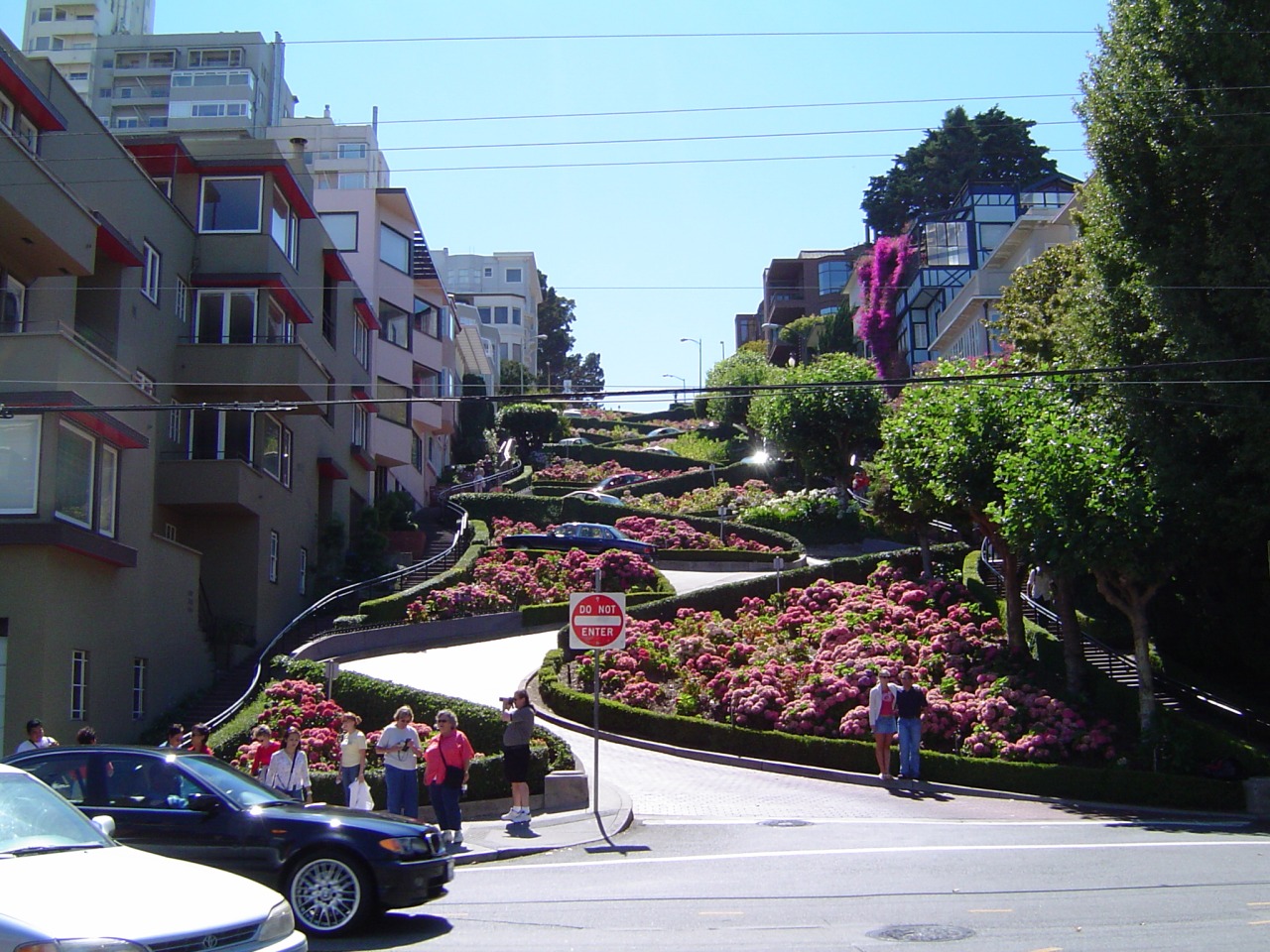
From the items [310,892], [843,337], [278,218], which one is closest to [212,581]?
[278,218]

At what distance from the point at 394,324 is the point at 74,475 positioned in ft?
98.9

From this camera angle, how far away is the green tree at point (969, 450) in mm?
26281

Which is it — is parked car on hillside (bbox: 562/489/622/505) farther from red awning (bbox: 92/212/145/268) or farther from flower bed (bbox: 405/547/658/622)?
red awning (bbox: 92/212/145/268)

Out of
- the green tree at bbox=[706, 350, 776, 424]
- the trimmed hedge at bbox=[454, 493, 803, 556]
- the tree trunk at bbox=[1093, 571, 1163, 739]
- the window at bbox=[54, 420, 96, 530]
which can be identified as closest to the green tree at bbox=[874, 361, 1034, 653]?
the tree trunk at bbox=[1093, 571, 1163, 739]

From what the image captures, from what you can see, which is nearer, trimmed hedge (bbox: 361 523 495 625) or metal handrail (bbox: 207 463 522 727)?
metal handrail (bbox: 207 463 522 727)

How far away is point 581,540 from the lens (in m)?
43.5

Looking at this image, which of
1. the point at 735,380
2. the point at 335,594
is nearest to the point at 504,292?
the point at 735,380

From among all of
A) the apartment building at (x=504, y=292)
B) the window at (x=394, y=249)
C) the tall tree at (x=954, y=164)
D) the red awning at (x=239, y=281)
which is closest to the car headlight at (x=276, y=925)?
the red awning at (x=239, y=281)

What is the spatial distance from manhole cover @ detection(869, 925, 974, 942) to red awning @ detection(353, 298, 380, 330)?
1409 inches

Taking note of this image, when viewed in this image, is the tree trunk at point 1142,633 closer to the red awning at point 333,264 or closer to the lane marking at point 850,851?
the lane marking at point 850,851

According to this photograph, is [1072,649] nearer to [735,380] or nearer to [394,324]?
[394,324]

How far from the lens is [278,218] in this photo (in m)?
33.0

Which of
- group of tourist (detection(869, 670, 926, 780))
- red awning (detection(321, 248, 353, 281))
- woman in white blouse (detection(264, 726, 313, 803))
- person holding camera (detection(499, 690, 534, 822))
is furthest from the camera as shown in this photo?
red awning (detection(321, 248, 353, 281))

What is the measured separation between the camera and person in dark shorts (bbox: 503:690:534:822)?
16.1 meters
